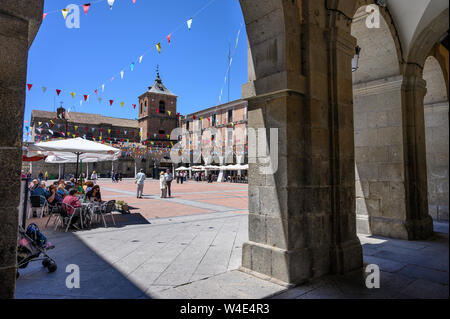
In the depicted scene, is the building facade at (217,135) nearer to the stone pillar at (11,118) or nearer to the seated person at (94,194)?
the seated person at (94,194)

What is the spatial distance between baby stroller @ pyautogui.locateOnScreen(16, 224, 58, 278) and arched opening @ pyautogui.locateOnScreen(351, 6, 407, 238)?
17.5ft

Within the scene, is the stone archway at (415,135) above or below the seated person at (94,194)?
above

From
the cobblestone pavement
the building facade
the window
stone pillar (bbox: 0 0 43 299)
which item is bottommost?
the cobblestone pavement

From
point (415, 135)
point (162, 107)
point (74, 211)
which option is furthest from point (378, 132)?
point (162, 107)

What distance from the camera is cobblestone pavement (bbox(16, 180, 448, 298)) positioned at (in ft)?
8.96

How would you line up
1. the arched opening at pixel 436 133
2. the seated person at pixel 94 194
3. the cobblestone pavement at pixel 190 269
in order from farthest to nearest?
1. the seated person at pixel 94 194
2. the arched opening at pixel 436 133
3. the cobblestone pavement at pixel 190 269

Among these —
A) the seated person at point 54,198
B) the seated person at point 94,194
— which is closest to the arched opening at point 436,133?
the seated person at point 94,194

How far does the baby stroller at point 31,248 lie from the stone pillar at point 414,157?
583 cm

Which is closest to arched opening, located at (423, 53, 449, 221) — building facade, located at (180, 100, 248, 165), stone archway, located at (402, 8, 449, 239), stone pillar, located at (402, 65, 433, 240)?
stone archway, located at (402, 8, 449, 239)

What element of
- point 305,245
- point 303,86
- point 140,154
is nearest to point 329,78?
point 303,86

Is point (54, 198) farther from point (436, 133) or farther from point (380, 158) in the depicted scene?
point (436, 133)

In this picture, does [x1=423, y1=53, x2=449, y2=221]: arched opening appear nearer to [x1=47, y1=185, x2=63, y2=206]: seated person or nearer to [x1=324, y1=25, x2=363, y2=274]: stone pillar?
[x1=324, y1=25, x2=363, y2=274]: stone pillar

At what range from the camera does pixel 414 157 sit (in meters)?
5.02

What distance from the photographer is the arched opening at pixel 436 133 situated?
21.3ft
